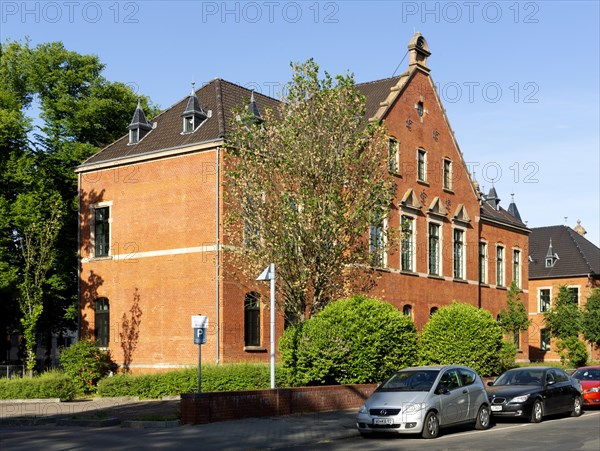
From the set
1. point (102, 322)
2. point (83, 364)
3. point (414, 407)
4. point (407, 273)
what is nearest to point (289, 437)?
point (414, 407)

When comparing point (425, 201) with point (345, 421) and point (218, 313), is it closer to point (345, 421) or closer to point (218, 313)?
point (218, 313)

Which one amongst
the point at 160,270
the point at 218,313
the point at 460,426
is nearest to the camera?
the point at 460,426

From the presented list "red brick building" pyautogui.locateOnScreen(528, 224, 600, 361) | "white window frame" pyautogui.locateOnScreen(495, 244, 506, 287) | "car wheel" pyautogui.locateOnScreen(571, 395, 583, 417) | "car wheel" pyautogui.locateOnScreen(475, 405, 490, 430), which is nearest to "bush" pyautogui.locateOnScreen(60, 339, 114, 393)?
"car wheel" pyautogui.locateOnScreen(475, 405, 490, 430)

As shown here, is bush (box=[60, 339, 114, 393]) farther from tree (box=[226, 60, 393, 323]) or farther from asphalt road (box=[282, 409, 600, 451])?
asphalt road (box=[282, 409, 600, 451])

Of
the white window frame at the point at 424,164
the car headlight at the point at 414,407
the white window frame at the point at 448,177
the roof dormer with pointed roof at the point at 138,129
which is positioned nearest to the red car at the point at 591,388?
the car headlight at the point at 414,407

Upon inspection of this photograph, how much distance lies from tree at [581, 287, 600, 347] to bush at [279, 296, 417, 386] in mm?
33141

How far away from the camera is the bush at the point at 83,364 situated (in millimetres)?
33844

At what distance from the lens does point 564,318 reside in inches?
2243

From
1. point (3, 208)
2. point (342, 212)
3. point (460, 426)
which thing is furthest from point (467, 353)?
point (3, 208)

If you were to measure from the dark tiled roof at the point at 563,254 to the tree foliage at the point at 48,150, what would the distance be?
41860mm

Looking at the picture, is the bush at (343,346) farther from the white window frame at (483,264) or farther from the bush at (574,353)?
the bush at (574,353)

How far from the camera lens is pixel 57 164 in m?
42.9

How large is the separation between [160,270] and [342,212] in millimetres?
10983

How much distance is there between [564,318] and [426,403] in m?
42.0
